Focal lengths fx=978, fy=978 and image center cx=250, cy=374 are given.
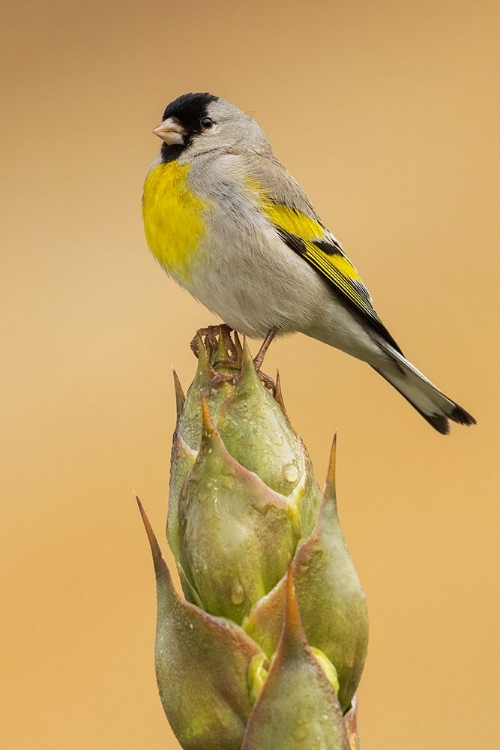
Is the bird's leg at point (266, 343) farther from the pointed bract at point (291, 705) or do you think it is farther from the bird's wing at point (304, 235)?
the pointed bract at point (291, 705)

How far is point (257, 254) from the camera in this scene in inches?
75.5

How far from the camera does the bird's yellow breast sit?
1.88 m

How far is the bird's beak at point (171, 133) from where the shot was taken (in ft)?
7.05

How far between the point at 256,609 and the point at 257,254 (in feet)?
4.61

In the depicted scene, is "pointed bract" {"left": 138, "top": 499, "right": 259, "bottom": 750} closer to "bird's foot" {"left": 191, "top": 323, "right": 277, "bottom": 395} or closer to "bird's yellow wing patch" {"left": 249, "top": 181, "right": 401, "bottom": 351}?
"bird's foot" {"left": 191, "top": 323, "right": 277, "bottom": 395}

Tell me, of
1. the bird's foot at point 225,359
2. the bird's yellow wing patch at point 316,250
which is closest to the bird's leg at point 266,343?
Result: the bird's yellow wing patch at point 316,250

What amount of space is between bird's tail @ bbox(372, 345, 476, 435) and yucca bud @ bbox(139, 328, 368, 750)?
4.13ft

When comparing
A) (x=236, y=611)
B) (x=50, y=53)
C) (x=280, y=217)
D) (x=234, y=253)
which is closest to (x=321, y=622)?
(x=236, y=611)

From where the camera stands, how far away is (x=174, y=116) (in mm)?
2234

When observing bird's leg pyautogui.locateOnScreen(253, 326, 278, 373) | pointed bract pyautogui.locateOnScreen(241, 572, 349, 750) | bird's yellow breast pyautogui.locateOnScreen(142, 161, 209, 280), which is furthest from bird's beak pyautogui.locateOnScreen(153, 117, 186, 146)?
pointed bract pyautogui.locateOnScreen(241, 572, 349, 750)

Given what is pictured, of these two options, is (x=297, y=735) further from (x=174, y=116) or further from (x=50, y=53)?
(x=50, y=53)

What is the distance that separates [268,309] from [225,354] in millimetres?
1121

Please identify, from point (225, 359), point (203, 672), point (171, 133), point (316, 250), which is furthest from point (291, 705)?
point (171, 133)

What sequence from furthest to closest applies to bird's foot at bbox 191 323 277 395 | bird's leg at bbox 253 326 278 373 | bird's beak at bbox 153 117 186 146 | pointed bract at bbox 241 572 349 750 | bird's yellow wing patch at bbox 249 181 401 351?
bird's beak at bbox 153 117 186 146
bird's yellow wing patch at bbox 249 181 401 351
bird's leg at bbox 253 326 278 373
bird's foot at bbox 191 323 277 395
pointed bract at bbox 241 572 349 750
